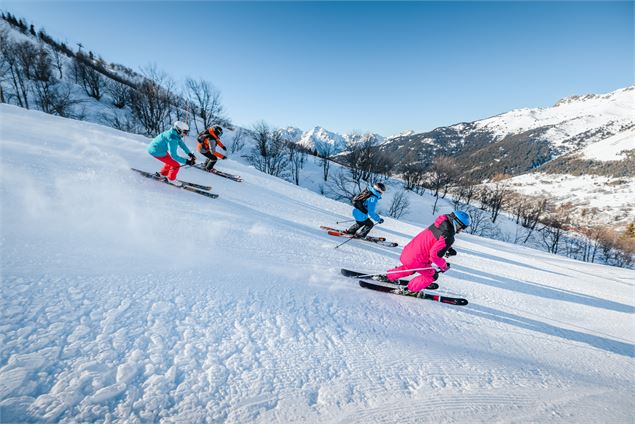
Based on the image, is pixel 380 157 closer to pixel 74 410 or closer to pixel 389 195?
pixel 389 195

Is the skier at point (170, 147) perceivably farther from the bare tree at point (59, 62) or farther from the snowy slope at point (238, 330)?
the bare tree at point (59, 62)

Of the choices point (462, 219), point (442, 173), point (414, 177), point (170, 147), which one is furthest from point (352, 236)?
point (442, 173)

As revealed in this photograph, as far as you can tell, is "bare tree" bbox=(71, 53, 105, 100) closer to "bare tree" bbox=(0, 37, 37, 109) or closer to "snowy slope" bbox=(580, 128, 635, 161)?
"bare tree" bbox=(0, 37, 37, 109)

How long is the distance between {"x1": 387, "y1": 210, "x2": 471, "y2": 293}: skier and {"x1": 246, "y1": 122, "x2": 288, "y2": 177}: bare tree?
40.9m

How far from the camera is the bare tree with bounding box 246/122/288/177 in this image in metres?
44.8

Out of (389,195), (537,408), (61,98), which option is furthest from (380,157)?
(61,98)

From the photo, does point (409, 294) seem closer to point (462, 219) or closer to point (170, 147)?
point (462, 219)

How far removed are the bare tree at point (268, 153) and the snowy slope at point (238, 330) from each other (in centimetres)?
3818

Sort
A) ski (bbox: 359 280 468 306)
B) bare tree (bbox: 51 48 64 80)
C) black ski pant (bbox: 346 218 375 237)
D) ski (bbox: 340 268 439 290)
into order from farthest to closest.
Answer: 1. bare tree (bbox: 51 48 64 80)
2. black ski pant (bbox: 346 218 375 237)
3. ski (bbox: 340 268 439 290)
4. ski (bbox: 359 280 468 306)

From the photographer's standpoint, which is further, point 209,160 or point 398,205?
point 398,205

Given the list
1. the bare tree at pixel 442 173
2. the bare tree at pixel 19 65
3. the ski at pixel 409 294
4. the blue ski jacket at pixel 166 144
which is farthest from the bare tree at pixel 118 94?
the bare tree at pixel 442 173

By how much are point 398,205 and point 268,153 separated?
1017 inches

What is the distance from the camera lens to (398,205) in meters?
41.6

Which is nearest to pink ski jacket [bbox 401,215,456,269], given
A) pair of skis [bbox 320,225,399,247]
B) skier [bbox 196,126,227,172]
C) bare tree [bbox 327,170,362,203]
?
pair of skis [bbox 320,225,399,247]
